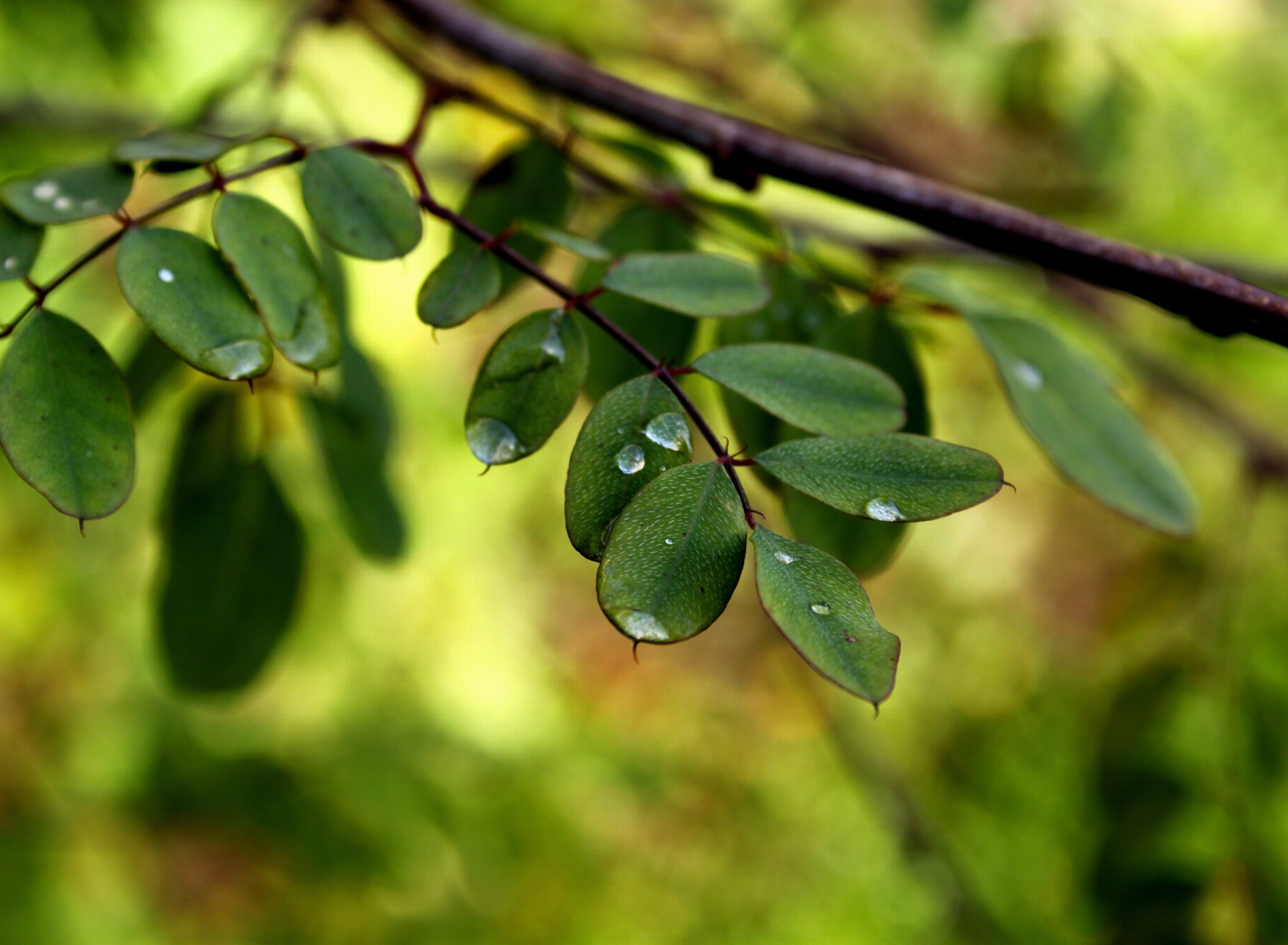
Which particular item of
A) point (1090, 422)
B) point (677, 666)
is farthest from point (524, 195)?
point (677, 666)

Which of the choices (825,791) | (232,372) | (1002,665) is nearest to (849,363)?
(232,372)

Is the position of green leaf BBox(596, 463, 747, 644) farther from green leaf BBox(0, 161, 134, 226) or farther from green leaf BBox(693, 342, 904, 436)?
green leaf BBox(0, 161, 134, 226)

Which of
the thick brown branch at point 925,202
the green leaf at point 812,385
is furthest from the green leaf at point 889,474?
the thick brown branch at point 925,202

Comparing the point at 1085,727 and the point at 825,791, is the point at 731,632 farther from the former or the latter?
the point at 1085,727

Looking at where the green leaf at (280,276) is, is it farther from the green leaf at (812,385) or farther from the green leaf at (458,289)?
the green leaf at (812,385)

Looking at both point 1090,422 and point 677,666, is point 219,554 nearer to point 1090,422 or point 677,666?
point 1090,422

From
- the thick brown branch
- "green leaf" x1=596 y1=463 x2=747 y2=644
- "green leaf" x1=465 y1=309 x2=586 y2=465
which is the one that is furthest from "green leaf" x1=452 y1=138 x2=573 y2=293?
"green leaf" x1=596 y1=463 x2=747 y2=644

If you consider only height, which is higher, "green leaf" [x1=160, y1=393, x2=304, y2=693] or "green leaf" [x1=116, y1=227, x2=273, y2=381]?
"green leaf" [x1=116, y1=227, x2=273, y2=381]

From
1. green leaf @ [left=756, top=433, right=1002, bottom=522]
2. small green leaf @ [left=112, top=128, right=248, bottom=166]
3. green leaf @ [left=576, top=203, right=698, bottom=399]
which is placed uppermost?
small green leaf @ [left=112, top=128, right=248, bottom=166]
